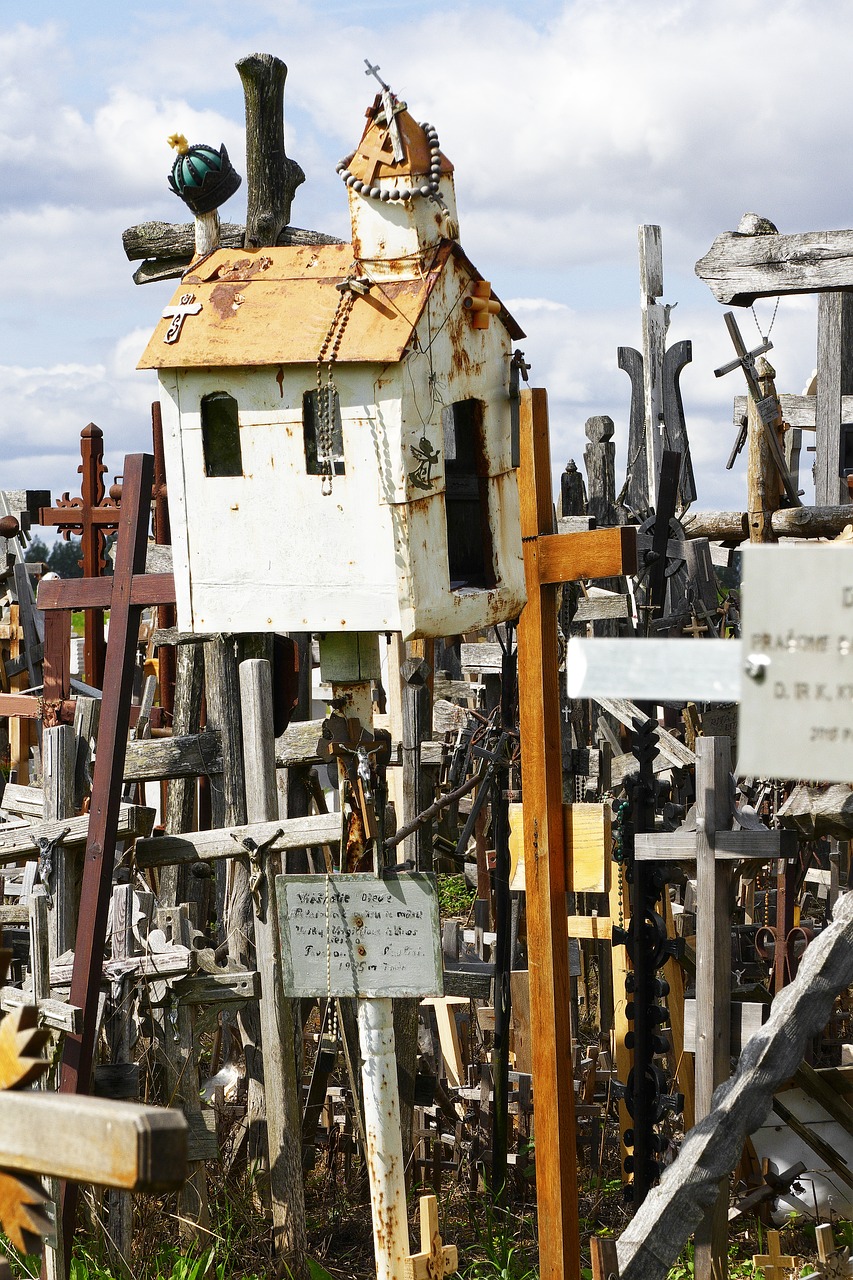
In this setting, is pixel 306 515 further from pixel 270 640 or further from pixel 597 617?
pixel 597 617

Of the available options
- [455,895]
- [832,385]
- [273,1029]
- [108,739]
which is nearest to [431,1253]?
[273,1029]

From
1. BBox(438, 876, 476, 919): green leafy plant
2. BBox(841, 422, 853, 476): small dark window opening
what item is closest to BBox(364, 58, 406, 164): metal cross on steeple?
BBox(841, 422, 853, 476): small dark window opening

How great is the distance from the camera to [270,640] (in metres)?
6.40

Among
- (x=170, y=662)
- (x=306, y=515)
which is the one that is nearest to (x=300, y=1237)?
(x=306, y=515)

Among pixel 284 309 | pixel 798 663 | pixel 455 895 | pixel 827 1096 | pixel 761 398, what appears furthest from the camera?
pixel 455 895

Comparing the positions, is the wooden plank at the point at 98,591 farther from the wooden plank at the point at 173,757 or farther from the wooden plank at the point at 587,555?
the wooden plank at the point at 587,555

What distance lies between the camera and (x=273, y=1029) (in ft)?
17.9

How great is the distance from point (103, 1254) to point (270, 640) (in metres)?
2.46

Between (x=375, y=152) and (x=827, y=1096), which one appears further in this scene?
(x=827, y=1096)

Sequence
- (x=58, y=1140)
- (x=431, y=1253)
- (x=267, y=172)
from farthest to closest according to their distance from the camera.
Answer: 1. (x=267, y=172)
2. (x=431, y=1253)
3. (x=58, y=1140)

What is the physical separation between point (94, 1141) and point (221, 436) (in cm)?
303

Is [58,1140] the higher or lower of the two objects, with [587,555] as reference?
lower

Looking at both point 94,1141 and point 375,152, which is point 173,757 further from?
point 94,1141

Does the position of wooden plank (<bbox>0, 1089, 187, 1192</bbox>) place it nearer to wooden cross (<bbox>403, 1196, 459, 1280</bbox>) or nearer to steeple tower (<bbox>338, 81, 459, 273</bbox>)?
wooden cross (<bbox>403, 1196, 459, 1280</bbox>)
